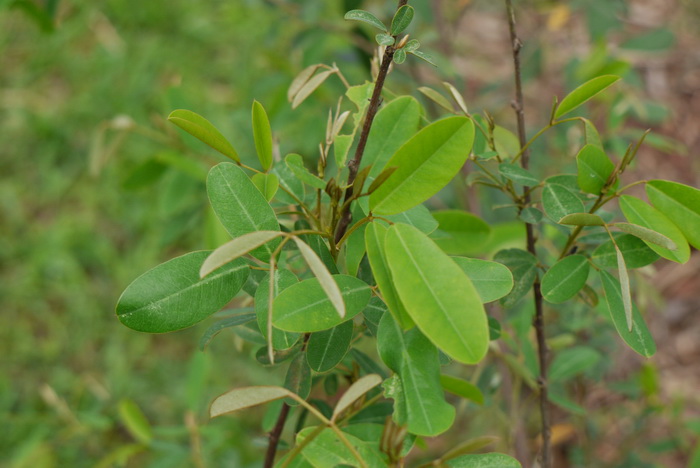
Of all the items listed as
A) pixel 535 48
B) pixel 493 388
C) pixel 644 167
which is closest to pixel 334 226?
pixel 493 388

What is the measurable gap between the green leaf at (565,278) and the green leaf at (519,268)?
58 mm

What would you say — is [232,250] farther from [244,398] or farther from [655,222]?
[655,222]

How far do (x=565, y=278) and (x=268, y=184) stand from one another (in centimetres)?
32

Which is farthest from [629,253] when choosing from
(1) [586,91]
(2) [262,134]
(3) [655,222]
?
(2) [262,134]

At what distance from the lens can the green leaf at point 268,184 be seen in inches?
24.6

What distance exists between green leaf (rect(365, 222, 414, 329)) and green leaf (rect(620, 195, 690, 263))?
0.81 feet

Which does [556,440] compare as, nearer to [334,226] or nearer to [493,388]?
[493,388]

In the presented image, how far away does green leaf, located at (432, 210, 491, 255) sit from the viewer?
2.58 feet

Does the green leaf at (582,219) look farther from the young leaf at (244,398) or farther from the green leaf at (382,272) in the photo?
the young leaf at (244,398)

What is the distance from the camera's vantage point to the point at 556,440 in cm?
176

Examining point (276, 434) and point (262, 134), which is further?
point (276, 434)

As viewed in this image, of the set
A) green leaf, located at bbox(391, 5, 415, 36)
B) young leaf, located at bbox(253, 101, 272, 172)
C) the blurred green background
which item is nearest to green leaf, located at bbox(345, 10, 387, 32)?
green leaf, located at bbox(391, 5, 415, 36)

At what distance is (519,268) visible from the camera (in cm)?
72

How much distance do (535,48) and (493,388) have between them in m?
1.01
